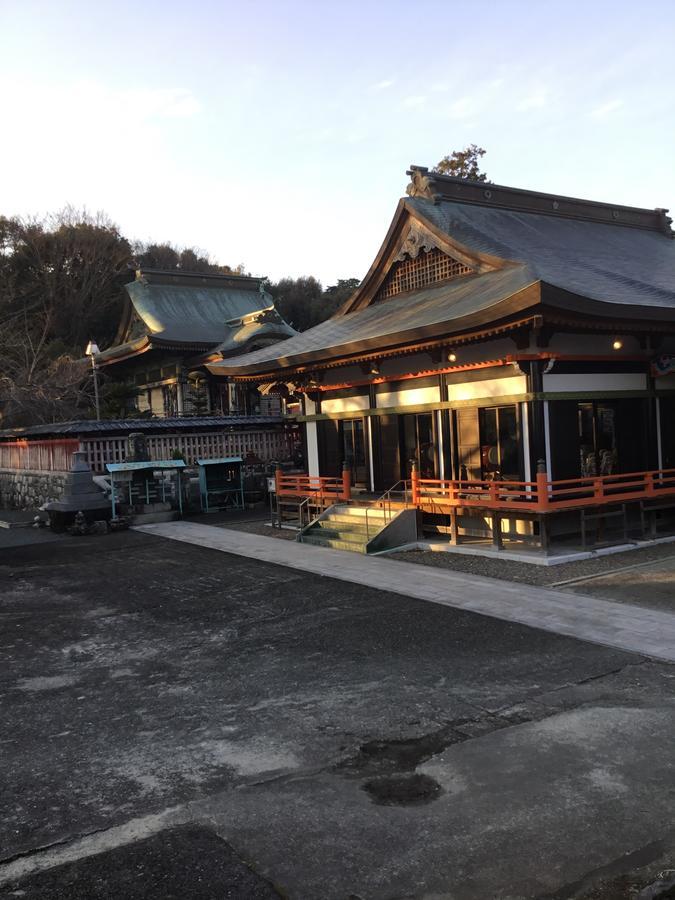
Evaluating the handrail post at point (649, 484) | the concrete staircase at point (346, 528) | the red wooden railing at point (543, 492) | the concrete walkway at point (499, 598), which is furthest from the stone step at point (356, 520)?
the handrail post at point (649, 484)

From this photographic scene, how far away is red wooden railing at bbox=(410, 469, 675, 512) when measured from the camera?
12.0 meters

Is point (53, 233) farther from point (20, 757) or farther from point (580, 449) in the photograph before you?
point (20, 757)

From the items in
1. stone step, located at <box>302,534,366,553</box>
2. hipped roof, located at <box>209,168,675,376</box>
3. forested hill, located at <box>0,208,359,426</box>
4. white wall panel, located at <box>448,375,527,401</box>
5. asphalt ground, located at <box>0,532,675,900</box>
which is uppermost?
forested hill, located at <box>0,208,359,426</box>

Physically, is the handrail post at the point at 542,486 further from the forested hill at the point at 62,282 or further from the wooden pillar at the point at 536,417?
→ the forested hill at the point at 62,282

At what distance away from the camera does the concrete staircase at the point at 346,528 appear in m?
14.5

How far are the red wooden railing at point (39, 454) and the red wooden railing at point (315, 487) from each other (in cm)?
685

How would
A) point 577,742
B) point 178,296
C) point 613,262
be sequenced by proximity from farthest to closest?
point 178,296, point 613,262, point 577,742

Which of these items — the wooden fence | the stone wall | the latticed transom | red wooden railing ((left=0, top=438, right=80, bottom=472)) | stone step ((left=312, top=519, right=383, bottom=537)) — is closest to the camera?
stone step ((left=312, top=519, right=383, bottom=537))

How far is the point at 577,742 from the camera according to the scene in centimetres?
529

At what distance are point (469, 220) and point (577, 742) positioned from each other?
51.8 ft

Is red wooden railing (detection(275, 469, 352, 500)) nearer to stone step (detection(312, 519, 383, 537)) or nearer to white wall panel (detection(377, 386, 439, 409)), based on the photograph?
stone step (detection(312, 519, 383, 537))

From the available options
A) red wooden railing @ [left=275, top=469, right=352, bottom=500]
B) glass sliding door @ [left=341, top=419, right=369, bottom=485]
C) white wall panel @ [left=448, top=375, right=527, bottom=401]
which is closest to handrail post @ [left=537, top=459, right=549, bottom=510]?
white wall panel @ [left=448, top=375, right=527, bottom=401]

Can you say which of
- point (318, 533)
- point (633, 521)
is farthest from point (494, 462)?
point (318, 533)

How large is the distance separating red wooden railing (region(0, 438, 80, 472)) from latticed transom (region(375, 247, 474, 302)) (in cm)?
1031
